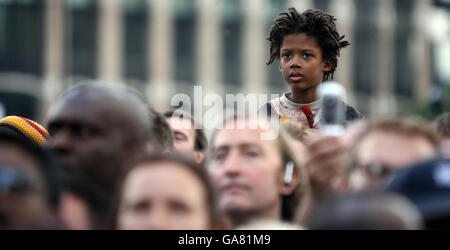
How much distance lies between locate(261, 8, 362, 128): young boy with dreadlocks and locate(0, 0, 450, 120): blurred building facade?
27030mm

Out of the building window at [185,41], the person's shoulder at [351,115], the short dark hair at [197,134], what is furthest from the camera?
the building window at [185,41]

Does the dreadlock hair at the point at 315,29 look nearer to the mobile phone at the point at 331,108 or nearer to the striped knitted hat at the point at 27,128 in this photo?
the striped knitted hat at the point at 27,128

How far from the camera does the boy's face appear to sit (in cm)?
577

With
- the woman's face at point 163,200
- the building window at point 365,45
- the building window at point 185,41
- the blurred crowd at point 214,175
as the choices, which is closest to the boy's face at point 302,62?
the blurred crowd at point 214,175

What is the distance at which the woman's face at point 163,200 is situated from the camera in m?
3.29

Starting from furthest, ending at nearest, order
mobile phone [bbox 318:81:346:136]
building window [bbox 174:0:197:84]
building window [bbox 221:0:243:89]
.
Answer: building window [bbox 221:0:243:89], building window [bbox 174:0:197:84], mobile phone [bbox 318:81:346:136]

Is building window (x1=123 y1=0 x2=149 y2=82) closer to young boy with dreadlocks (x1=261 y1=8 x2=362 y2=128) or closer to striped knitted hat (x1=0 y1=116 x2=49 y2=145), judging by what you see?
young boy with dreadlocks (x1=261 y1=8 x2=362 y2=128)

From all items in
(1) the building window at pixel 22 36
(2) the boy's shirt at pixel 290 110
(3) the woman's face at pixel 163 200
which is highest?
(1) the building window at pixel 22 36

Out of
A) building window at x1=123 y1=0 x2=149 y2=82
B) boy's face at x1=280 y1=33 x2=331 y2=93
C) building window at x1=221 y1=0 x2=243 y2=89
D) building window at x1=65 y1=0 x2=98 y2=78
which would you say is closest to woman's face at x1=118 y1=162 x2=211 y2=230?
boy's face at x1=280 y1=33 x2=331 y2=93

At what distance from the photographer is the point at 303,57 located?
5.87 m

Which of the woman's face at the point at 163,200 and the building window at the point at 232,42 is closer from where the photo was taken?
the woman's face at the point at 163,200

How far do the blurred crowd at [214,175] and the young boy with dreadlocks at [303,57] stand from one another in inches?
39.8

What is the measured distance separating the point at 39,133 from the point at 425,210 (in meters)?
3.00

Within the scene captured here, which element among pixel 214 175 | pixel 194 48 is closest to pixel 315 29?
pixel 214 175
